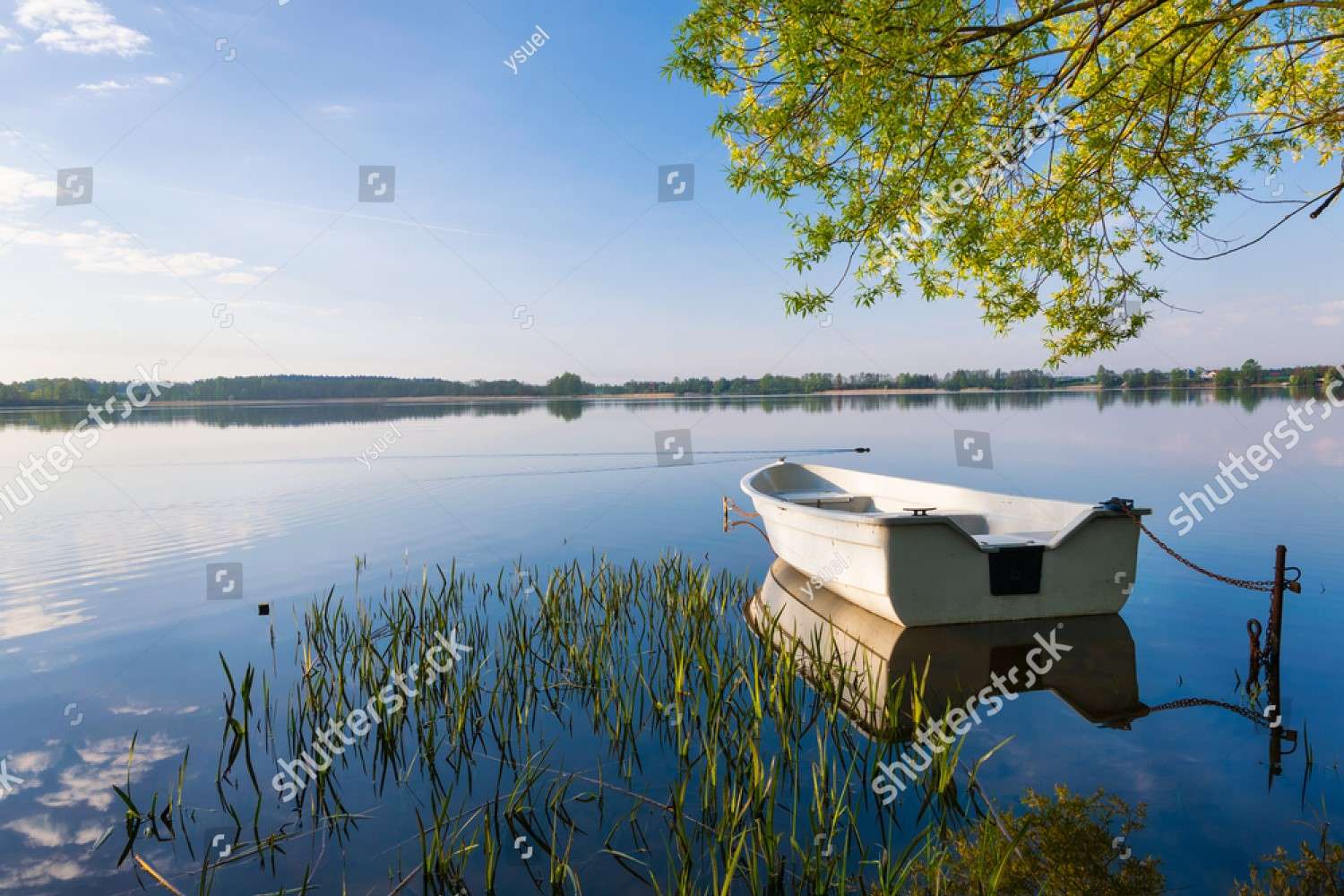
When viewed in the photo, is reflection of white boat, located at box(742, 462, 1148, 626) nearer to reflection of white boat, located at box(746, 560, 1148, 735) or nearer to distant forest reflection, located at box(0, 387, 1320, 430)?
reflection of white boat, located at box(746, 560, 1148, 735)

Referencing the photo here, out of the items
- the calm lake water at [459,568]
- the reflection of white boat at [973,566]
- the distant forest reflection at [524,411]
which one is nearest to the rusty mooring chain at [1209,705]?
the calm lake water at [459,568]

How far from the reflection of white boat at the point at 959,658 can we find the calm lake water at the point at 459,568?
0.66 feet

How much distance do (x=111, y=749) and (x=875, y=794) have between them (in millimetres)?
6128

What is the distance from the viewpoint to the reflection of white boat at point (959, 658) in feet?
19.1

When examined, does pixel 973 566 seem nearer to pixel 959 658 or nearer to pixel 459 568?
pixel 959 658

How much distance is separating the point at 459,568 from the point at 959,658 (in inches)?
311

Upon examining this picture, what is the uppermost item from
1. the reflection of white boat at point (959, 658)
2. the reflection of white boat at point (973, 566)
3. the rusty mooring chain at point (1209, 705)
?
the reflection of white boat at point (973, 566)

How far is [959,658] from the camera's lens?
6.93 metres

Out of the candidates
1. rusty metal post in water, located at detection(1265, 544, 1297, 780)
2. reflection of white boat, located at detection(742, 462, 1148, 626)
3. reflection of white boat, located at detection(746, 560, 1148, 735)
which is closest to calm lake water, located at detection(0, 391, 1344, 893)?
rusty metal post in water, located at detection(1265, 544, 1297, 780)

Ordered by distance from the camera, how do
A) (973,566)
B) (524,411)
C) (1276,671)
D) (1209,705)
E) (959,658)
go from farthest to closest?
1. (524,411)
2. (973,566)
3. (959,658)
4. (1276,671)
5. (1209,705)

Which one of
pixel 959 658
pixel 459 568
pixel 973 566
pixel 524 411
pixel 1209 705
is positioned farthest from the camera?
pixel 524 411

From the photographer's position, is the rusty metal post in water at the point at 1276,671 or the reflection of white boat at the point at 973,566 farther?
the reflection of white boat at the point at 973,566

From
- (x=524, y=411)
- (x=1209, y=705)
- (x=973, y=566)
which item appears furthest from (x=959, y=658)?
(x=524, y=411)

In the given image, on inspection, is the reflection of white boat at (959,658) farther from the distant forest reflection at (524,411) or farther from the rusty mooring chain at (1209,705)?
the distant forest reflection at (524,411)
